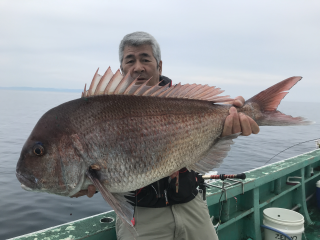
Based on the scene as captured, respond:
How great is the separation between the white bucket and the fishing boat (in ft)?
0.35

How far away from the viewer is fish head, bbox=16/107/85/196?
159 cm

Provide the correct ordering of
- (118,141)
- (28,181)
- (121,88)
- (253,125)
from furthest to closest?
(253,125), (121,88), (118,141), (28,181)

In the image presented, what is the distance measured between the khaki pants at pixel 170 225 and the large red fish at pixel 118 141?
57 centimetres

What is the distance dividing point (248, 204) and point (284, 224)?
1.93ft

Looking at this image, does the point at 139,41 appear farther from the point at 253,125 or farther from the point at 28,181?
the point at 28,181

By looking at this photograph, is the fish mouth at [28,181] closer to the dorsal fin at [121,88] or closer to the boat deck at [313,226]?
the dorsal fin at [121,88]

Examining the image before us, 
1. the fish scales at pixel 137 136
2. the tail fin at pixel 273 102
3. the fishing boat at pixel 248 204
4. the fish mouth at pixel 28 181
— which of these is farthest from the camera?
the fishing boat at pixel 248 204

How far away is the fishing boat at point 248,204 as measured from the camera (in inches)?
95.4

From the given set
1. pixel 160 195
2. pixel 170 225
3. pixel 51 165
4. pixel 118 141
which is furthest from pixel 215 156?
pixel 51 165

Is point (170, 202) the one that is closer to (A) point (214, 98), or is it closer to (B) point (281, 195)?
(A) point (214, 98)

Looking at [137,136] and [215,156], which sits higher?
[137,136]

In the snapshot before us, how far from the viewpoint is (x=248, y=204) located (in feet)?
13.5

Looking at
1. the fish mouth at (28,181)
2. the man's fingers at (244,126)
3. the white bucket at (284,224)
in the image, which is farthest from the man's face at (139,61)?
the white bucket at (284,224)

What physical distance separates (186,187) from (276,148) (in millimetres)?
17373
